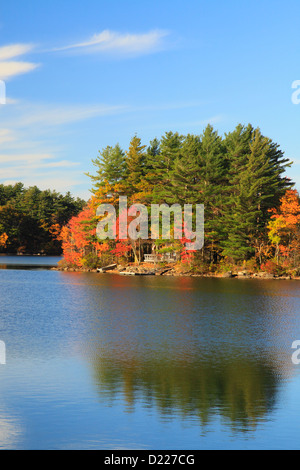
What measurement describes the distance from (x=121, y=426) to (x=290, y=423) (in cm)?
343

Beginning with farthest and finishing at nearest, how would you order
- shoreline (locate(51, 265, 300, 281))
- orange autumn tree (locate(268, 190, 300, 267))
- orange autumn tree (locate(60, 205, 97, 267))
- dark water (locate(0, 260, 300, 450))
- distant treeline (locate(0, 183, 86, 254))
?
1. distant treeline (locate(0, 183, 86, 254))
2. orange autumn tree (locate(60, 205, 97, 267))
3. shoreline (locate(51, 265, 300, 281))
4. orange autumn tree (locate(268, 190, 300, 267))
5. dark water (locate(0, 260, 300, 450))

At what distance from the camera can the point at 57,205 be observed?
132 metres

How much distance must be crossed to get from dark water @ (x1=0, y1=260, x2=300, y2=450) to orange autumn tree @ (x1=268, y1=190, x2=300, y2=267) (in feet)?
85.4

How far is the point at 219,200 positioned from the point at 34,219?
77.4m

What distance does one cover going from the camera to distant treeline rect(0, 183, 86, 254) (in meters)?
124

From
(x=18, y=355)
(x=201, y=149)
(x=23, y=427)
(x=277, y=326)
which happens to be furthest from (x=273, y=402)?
(x=201, y=149)

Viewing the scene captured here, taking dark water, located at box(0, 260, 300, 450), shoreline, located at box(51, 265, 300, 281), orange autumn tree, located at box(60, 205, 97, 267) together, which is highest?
orange autumn tree, located at box(60, 205, 97, 267)

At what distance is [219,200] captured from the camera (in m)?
58.9

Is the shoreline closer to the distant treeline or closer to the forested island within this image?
the forested island

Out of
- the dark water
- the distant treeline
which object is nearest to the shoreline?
the dark water

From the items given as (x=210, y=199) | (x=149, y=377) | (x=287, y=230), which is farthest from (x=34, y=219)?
(x=149, y=377)

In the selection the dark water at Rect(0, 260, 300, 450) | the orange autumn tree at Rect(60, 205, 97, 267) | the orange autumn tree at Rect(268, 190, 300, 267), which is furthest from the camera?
the orange autumn tree at Rect(60, 205, 97, 267)

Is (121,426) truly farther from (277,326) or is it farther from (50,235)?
(50,235)

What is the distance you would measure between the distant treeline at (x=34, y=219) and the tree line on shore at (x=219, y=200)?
56.8 m
